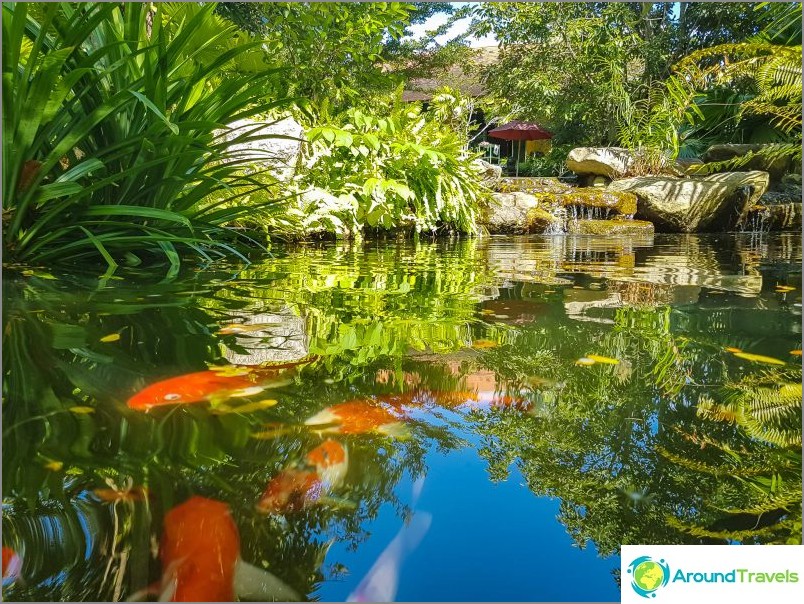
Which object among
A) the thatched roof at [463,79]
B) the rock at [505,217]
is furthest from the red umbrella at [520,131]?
the rock at [505,217]

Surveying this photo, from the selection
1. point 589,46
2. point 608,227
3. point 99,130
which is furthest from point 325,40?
point 589,46

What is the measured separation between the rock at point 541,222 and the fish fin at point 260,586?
695 cm

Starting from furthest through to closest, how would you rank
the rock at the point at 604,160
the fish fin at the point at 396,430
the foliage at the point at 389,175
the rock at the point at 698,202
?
the rock at the point at 604,160 < the rock at the point at 698,202 < the foliage at the point at 389,175 < the fish fin at the point at 396,430

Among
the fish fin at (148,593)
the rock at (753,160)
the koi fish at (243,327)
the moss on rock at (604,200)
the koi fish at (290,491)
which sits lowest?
the fish fin at (148,593)

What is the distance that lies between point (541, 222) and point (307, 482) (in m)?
6.94

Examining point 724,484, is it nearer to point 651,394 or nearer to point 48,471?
point 651,394

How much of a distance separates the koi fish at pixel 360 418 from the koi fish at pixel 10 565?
16.0 inches

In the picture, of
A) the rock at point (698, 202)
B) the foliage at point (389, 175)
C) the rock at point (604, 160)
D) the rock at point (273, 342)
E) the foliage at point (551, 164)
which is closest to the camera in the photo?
the rock at point (273, 342)

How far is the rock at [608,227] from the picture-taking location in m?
7.28

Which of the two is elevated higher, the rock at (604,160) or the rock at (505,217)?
the rock at (604,160)

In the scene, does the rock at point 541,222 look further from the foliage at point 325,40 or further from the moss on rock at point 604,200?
the foliage at point 325,40

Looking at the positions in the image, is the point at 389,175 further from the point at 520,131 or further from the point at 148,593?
the point at 520,131

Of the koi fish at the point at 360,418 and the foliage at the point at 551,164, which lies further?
the foliage at the point at 551,164

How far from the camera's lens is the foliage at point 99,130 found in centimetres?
210
